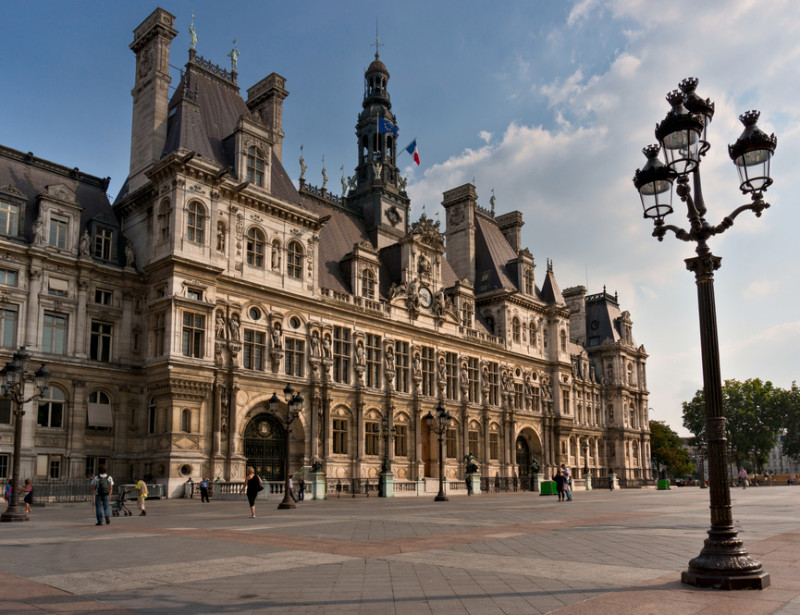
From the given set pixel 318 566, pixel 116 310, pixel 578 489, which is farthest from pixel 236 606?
pixel 578 489

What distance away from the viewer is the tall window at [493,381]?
59.4 meters

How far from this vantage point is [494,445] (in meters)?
58.7

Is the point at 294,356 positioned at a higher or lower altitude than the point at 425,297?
lower

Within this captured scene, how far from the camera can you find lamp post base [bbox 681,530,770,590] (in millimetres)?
9219

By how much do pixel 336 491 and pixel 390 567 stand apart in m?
31.1

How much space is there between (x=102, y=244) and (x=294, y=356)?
1256cm

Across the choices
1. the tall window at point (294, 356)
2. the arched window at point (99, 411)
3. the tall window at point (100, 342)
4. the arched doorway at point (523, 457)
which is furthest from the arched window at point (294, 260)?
the arched doorway at point (523, 457)

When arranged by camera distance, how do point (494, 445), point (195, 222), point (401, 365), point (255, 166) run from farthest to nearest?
point (494, 445) → point (401, 365) → point (255, 166) → point (195, 222)

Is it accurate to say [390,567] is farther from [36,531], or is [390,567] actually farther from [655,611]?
[36,531]

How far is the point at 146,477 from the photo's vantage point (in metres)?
35.9

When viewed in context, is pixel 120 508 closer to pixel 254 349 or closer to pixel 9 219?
pixel 254 349

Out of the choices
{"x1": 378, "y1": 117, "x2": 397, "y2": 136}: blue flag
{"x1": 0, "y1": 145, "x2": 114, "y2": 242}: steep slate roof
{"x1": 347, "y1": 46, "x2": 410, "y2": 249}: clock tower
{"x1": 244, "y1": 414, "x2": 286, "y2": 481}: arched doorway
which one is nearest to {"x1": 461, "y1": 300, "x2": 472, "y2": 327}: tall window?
{"x1": 347, "y1": 46, "x2": 410, "y2": 249}: clock tower

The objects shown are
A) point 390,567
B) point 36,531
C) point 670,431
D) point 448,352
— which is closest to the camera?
point 390,567

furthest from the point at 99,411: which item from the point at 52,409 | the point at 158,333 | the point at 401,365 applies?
the point at 401,365
